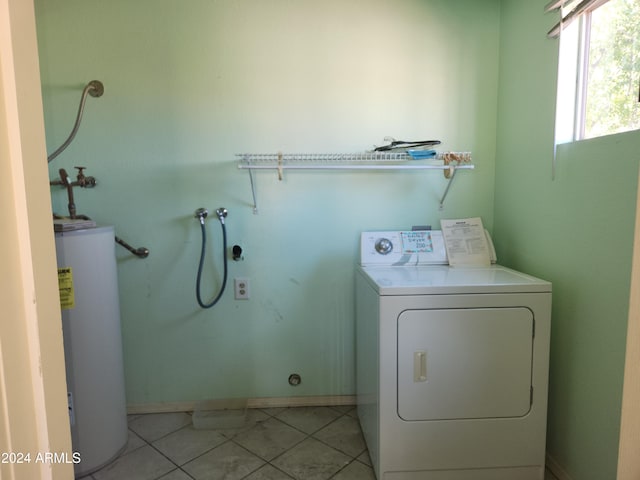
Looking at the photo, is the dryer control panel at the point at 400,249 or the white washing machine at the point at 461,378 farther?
the dryer control panel at the point at 400,249

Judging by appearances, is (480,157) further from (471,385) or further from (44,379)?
(44,379)

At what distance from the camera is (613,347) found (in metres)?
1.21

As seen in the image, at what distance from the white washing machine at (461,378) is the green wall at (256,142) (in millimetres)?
673

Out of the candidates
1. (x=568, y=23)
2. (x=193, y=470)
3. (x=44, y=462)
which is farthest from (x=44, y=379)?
(x=568, y=23)

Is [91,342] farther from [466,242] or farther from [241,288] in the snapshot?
[466,242]

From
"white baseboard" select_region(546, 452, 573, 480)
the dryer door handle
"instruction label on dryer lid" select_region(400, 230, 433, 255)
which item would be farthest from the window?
"white baseboard" select_region(546, 452, 573, 480)

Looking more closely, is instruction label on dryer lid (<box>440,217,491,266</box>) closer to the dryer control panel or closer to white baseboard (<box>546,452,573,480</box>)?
the dryer control panel

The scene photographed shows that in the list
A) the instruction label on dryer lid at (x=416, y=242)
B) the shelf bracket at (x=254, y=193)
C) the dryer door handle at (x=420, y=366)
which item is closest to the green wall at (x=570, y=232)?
the instruction label on dryer lid at (x=416, y=242)

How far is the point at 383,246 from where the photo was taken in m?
1.88

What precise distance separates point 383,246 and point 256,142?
91 centimetres

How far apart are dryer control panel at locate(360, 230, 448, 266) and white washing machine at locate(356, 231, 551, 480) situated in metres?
0.45

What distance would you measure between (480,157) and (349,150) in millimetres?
765

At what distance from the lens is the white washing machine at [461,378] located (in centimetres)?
136

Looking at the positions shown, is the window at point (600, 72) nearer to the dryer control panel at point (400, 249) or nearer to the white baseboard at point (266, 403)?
the dryer control panel at point (400, 249)
